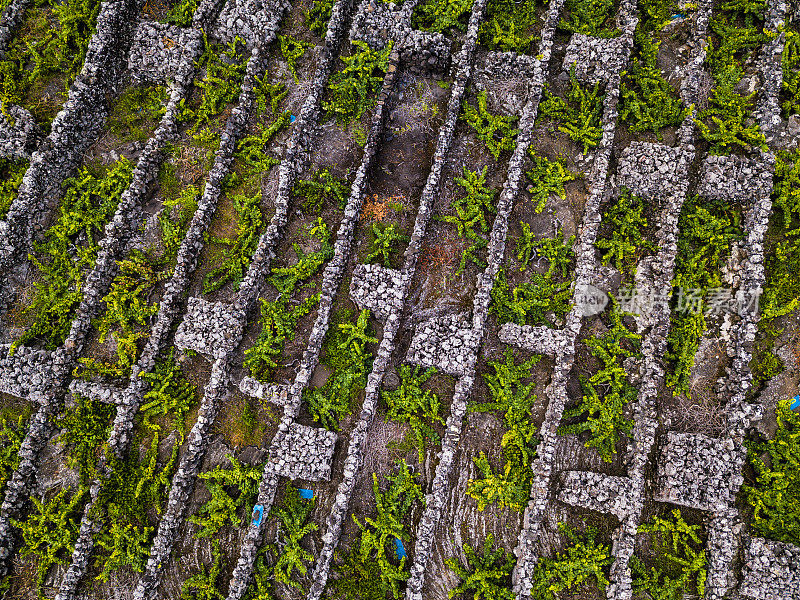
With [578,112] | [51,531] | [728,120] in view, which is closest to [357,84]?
[578,112]

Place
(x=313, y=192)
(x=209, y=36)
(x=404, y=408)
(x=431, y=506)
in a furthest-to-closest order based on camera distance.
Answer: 1. (x=209, y=36)
2. (x=313, y=192)
3. (x=404, y=408)
4. (x=431, y=506)

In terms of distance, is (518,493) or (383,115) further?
(383,115)

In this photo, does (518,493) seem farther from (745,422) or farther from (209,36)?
(209,36)

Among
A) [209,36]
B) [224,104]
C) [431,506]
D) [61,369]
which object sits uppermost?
[209,36]

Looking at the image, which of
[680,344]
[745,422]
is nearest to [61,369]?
[680,344]

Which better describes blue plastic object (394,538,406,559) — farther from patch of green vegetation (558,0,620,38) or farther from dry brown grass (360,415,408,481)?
patch of green vegetation (558,0,620,38)

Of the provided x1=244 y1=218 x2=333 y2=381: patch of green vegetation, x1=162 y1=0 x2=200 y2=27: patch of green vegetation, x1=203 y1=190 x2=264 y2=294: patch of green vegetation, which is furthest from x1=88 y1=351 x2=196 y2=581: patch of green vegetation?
x1=162 y1=0 x2=200 y2=27: patch of green vegetation
